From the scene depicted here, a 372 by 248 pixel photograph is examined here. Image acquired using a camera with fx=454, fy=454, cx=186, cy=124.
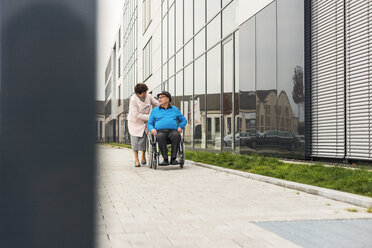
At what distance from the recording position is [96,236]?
825mm

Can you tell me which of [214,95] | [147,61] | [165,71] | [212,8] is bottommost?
[214,95]

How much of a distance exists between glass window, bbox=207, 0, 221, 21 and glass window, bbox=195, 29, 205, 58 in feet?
3.30

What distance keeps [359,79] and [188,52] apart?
505 inches

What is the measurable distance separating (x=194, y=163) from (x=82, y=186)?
966 centimetres

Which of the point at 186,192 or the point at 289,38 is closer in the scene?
the point at 186,192

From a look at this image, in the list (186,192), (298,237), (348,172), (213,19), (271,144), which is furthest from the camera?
(213,19)

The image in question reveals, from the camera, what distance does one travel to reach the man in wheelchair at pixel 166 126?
9.09 m

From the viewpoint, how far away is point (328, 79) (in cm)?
909

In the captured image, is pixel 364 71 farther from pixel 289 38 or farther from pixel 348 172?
pixel 289 38

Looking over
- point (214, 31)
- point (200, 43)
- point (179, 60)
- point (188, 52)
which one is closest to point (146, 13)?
point (179, 60)

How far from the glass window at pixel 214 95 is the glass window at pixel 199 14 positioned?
1.95 m

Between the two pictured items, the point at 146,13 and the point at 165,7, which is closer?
the point at 165,7

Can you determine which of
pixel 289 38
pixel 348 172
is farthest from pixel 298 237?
pixel 289 38

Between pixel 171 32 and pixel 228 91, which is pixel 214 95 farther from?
pixel 171 32
